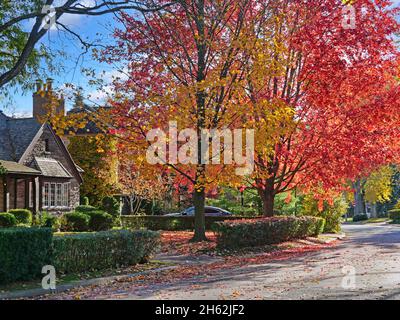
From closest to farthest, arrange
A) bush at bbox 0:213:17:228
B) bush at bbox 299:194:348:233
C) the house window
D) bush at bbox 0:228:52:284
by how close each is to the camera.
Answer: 1. bush at bbox 0:228:52:284
2. bush at bbox 0:213:17:228
3. bush at bbox 299:194:348:233
4. the house window

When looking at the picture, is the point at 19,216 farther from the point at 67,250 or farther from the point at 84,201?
the point at 67,250

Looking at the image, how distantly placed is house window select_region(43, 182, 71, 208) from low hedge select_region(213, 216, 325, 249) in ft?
56.9

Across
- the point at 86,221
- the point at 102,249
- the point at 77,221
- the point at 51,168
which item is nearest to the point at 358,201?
the point at 51,168

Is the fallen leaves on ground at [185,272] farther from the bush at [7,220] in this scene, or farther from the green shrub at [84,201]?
the green shrub at [84,201]

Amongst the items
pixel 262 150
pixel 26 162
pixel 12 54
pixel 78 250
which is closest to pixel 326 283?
pixel 78 250

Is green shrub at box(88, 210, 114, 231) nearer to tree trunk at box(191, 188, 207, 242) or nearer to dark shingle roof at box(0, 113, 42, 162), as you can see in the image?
dark shingle roof at box(0, 113, 42, 162)

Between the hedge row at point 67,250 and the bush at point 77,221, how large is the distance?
1469 cm

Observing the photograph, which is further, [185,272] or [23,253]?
[185,272]

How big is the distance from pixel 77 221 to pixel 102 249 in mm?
16405

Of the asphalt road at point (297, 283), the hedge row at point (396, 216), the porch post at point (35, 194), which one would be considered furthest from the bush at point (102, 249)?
the hedge row at point (396, 216)

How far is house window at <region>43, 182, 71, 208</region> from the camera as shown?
34.8m
